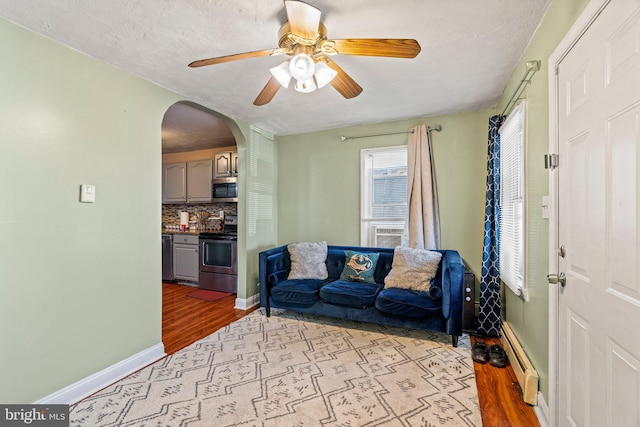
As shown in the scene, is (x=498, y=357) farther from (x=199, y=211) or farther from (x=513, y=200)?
(x=199, y=211)

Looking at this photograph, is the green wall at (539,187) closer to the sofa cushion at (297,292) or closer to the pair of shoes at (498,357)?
the pair of shoes at (498,357)

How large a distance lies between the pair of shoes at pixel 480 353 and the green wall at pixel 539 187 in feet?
1.22

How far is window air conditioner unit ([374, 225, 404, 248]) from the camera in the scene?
3750 mm

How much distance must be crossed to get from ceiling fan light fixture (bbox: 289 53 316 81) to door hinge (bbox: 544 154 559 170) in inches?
54.9

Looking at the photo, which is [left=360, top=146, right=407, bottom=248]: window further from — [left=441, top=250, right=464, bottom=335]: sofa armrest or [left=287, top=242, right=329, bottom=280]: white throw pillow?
[left=441, top=250, right=464, bottom=335]: sofa armrest

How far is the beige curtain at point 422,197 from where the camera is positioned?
3.35m

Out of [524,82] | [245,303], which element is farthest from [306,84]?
[245,303]

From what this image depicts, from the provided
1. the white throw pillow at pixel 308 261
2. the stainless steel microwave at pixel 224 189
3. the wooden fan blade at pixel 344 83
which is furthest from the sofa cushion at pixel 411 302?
the stainless steel microwave at pixel 224 189

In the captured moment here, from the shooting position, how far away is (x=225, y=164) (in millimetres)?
4934

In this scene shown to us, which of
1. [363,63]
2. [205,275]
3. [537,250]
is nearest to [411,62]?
[363,63]

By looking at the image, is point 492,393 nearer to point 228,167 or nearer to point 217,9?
point 217,9

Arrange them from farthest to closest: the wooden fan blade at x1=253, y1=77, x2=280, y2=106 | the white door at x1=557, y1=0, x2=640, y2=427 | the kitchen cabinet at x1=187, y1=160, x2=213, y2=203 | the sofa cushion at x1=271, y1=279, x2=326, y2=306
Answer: the kitchen cabinet at x1=187, y1=160, x2=213, y2=203 < the sofa cushion at x1=271, y1=279, x2=326, y2=306 < the wooden fan blade at x1=253, y1=77, x2=280, y2=106 < the white door at x1=557, y1=0, x2=640, y2=427

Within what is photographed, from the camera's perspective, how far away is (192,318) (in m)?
3.37

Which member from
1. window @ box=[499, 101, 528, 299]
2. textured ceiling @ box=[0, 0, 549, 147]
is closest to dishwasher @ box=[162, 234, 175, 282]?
textured ceiling @ box=[0, 0, 549, 147]
